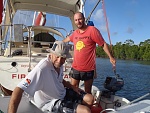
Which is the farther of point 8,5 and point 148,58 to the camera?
point 148,58

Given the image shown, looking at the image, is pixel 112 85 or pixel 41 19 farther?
pixel 41 19

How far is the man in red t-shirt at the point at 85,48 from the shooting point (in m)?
3.75

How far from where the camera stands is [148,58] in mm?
75188

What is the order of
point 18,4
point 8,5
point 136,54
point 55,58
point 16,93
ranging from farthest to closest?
1. point 136,54
2. point 18,4
3. point 8,5
4. point 55,58
5. point 16,93

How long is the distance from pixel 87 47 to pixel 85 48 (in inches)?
1.5

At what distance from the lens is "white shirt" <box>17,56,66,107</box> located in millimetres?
2395

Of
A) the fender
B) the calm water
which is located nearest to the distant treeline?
the calm water

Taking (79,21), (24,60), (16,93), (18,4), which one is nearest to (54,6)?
(18,4)

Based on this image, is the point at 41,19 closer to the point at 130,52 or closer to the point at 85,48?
the point at 85,48

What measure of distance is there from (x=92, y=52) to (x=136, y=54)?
8277 centimetres

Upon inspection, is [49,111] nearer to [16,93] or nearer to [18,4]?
[16,93]

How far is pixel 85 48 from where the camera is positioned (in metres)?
3.83

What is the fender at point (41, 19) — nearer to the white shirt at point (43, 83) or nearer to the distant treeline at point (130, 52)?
the white shirt at point (43, 83)

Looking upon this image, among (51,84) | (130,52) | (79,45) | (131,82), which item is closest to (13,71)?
(79,45)
